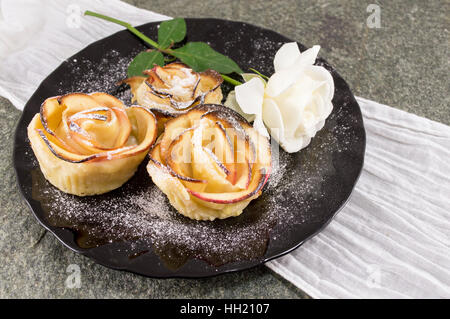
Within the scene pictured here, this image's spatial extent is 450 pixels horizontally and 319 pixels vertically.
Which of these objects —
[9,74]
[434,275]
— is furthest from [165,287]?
[9,74]

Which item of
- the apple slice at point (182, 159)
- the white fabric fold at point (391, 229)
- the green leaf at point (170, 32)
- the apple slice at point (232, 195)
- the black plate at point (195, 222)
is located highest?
the green leaf at point (170, 32)

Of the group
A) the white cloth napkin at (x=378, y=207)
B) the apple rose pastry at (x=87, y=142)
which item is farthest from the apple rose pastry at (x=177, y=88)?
the white cloth napkin at (x=378, y=207)

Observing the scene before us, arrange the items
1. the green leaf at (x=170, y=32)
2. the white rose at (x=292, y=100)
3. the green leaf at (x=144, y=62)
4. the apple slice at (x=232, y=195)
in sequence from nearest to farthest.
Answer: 1. the apple slice at (x=232, y=195)
2. the white rose at (x=292, y=100)
3. the green leaf at (x=144, y=62)
4. the green leaf at (x=170, y=32)

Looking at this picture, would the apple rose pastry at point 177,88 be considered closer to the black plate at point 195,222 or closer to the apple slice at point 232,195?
the black plate at point 195,222

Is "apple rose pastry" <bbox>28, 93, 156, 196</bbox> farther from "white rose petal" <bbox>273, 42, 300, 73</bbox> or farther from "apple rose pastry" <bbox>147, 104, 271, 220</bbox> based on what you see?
"white rose petal" <bbox>273, 42, 300, 73</bbox>

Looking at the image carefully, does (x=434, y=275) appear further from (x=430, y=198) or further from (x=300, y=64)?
(x=300, y=64)

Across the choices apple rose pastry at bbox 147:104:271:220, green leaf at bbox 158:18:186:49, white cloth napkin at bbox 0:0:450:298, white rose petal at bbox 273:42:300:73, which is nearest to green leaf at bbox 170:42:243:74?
green leaf at bbox 158:18:186:49

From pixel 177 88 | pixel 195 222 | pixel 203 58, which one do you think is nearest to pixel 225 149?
pixel 195 222
